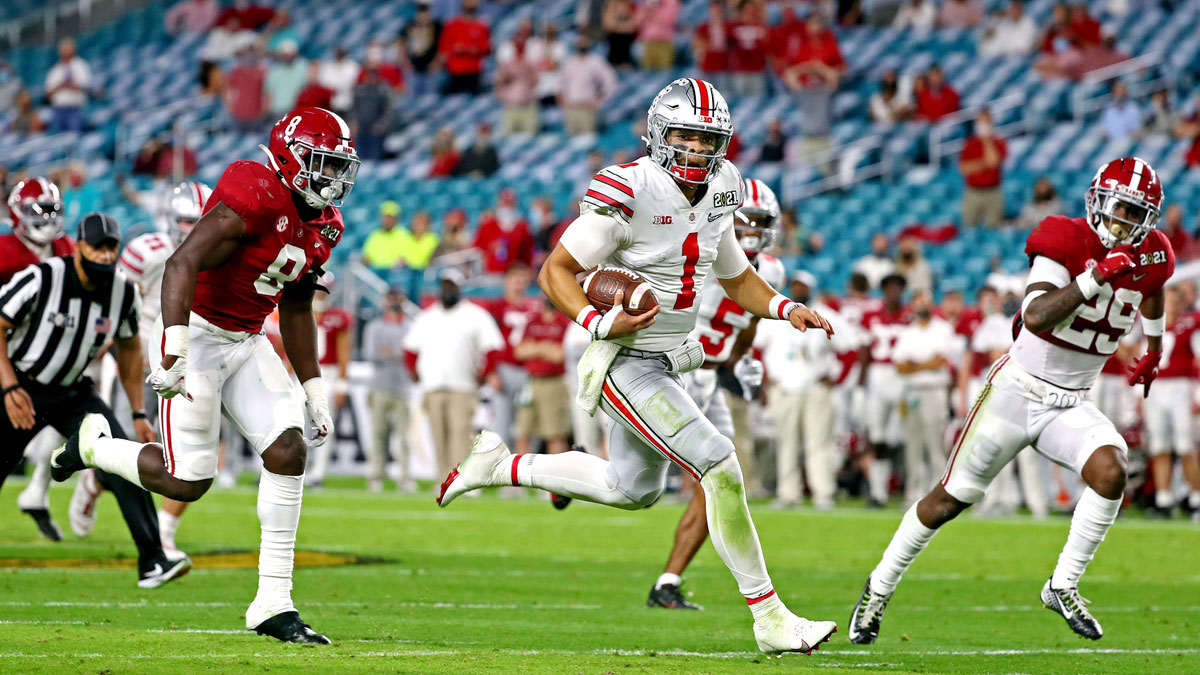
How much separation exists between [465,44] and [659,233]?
61.5 ft

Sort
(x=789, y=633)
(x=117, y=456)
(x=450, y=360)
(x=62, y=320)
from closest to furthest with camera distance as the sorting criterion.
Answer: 1. (x=789, y=633)
2. (x=117, y=456)
3. (x=62, y=320)
4. (x=450, y=360)

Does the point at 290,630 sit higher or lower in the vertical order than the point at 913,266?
lower

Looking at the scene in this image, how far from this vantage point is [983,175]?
19219 millimetres

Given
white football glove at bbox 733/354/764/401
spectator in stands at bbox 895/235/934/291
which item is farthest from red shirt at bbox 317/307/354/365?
white football glove at bbox 733/354/764/401

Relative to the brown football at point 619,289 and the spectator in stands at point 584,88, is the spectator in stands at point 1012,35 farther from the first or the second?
the brown football at point 619,289

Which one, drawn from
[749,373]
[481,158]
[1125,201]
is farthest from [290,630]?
[481,158]

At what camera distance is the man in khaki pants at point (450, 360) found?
16.3 m

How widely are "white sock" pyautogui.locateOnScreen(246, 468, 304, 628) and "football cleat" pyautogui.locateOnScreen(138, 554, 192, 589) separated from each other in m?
2.13

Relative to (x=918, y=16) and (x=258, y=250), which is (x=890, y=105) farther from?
(x=258, y=250)

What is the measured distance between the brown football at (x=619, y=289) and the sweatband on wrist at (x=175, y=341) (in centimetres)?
150

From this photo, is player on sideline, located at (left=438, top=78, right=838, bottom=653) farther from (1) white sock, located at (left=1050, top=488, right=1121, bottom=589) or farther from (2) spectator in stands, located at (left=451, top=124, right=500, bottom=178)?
(2) spectator in stands, located at (left=451, top=124, right=500, bottom=178)

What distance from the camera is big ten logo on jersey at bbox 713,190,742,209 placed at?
6363 mm

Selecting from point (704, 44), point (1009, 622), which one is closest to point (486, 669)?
point (1009, 622)

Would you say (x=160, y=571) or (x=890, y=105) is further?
(x=890, y=105)
